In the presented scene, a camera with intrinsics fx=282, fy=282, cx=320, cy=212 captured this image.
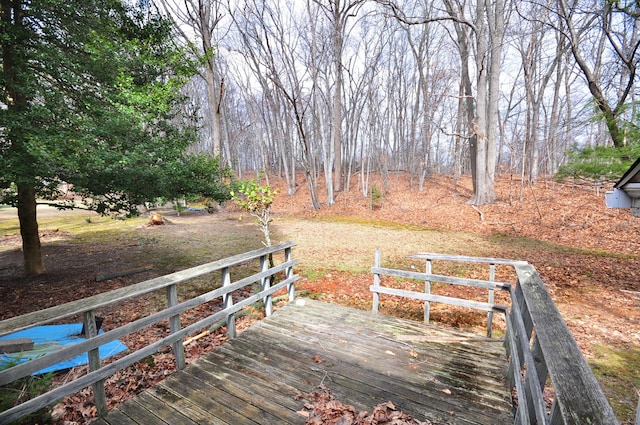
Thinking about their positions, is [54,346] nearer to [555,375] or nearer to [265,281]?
[265,281]

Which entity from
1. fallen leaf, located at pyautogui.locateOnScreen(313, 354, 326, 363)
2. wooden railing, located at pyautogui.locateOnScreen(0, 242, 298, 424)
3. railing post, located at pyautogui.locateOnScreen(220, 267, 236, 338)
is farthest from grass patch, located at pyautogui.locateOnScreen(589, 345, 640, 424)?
wooden railing, located at pyautogui.locateOnScreen(0, 242, 298, 424)

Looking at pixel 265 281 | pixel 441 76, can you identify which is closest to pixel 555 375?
pixel 265 281

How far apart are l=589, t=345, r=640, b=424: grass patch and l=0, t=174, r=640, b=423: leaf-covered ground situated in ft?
0.06

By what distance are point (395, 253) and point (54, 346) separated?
28.5 ft

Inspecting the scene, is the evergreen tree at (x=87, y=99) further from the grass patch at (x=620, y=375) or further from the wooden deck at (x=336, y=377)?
the grass patch at (x=620, y=375)

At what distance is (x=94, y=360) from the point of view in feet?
8.25

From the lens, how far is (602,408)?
3.63 ft

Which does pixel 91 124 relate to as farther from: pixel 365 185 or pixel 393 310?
pixel 365 185

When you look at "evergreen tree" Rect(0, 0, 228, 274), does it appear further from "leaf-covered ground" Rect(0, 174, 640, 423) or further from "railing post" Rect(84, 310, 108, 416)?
"railing post" Rect(84, 310, 108, 416)

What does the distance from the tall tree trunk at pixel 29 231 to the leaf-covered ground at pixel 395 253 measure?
41 centimetres

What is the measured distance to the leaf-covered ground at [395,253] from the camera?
457 cm

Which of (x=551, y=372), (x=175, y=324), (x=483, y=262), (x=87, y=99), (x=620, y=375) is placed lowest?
(x=620, y=375)

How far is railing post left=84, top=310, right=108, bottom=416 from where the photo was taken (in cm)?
249

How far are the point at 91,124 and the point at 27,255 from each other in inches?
212
